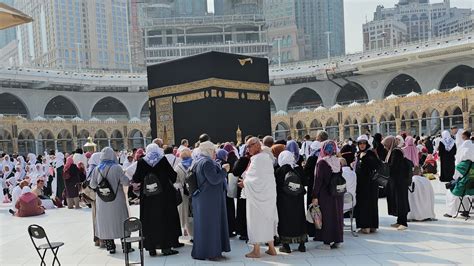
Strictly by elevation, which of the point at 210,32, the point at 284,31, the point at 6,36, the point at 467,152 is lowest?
the point at 467,152

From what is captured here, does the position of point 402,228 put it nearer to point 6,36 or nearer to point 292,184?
point 292,184

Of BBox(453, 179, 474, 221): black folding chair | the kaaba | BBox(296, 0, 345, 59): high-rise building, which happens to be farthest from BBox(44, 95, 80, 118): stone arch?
BBox(296, 0, 345, 59): high-rise building

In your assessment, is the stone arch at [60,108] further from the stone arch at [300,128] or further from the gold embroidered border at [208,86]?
the gold embroidered border at [208,86]

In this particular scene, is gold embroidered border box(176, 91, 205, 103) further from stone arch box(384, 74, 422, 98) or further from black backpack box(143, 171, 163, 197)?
stone arch box(384, 74, 422, 98)

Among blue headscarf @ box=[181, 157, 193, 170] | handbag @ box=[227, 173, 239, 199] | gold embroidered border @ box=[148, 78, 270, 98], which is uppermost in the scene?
gold embroidered border @ box=[148, 78, 270, 98]

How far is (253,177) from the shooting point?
4.00 meters

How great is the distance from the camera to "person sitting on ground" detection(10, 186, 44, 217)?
7.61 meters

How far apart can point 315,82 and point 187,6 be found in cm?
3347

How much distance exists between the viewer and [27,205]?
7625mm

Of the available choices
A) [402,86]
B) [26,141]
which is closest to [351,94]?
[402,86]

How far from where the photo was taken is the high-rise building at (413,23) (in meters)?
62.8

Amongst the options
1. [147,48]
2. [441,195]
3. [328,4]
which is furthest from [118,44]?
[441,195]

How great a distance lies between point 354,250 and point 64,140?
25.3 meters

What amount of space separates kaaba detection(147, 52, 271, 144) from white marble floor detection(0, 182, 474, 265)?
852 centimetres
